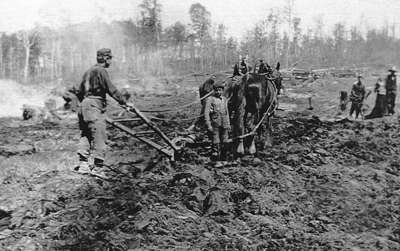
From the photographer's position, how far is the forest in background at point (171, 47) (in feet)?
147

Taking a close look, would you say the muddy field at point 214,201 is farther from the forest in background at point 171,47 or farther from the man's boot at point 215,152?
the forest in background at point 171,47

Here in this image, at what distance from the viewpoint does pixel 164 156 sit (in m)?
7.25

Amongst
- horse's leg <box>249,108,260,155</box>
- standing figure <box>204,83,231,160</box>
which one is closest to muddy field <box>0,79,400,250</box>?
horse's leg <box>249,108,260,155</box>

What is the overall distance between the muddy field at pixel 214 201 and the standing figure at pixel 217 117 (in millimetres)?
415

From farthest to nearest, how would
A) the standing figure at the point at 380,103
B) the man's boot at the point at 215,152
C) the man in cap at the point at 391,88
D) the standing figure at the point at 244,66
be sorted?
1. the standing figure at the point at 380,103
2. the man in cap at the point at 391,88
3. the standing figure at the point at 244,66
4. the man's boot at the point at 215,152

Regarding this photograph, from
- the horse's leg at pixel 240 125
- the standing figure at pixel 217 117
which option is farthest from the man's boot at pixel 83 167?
the horse's leg at pixel 240 125

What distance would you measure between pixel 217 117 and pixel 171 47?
1814 inches

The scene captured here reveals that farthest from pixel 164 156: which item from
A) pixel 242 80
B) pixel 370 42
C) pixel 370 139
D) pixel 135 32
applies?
pixel 370 42

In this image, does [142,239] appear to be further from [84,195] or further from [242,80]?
[242,80]

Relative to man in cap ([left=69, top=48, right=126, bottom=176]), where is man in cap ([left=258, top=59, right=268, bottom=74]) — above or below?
above

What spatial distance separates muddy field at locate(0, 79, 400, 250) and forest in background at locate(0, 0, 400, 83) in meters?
32.0

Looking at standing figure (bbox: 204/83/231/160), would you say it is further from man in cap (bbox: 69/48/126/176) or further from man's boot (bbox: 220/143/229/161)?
man in cap (bbox: 69/48/126/176)

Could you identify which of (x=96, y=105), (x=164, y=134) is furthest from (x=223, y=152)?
(x=96, y=105)

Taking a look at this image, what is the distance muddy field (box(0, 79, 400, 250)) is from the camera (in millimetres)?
4371
